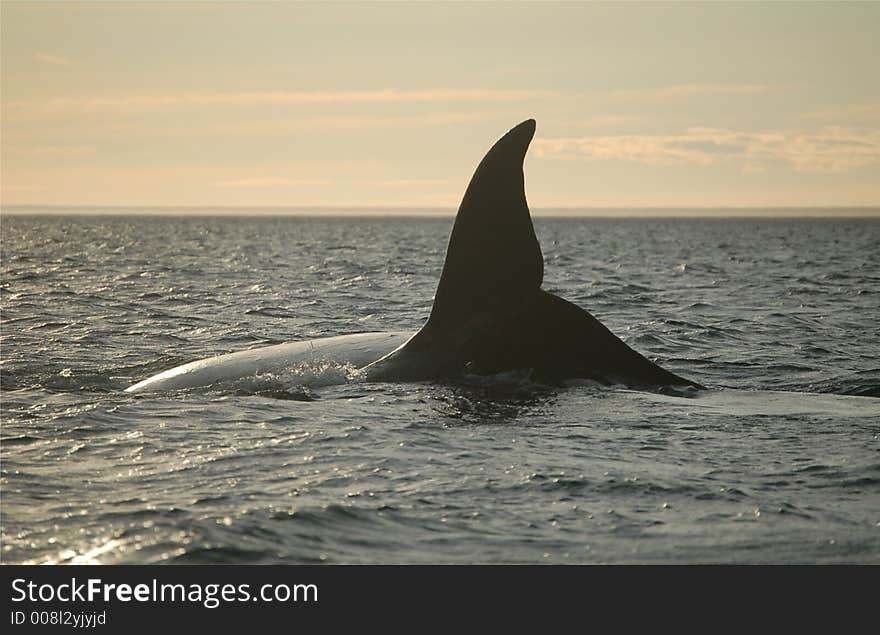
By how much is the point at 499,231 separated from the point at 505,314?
0.84 metres

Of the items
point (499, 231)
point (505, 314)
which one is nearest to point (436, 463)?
point (505, 314)

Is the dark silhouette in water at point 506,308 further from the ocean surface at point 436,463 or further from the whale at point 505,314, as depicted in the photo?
the ocean surface at point 436,463

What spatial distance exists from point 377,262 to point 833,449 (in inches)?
1801

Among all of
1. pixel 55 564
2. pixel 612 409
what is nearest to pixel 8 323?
pixel 612 409

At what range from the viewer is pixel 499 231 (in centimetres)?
1238

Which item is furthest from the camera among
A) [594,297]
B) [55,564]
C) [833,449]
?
[594,297]

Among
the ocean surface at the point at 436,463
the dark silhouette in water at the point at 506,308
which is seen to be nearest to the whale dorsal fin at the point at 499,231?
the dark silhouette in water at the point at 506,308

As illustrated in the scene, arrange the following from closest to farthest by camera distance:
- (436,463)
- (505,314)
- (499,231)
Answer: (436,463), (499,231), (505,314)

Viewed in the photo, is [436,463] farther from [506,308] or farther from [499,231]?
[499,231]

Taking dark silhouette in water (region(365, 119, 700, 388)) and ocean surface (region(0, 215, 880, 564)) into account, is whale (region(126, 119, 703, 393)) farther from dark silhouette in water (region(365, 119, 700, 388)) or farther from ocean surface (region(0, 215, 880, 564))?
ocean surface (region(0, 215, 880, 564))

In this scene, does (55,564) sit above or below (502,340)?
below
